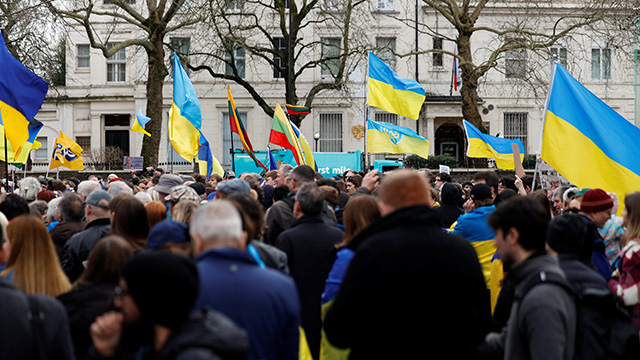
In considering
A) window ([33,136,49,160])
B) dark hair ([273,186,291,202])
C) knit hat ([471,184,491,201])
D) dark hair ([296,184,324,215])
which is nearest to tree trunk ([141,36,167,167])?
window ([33,136,49,160])

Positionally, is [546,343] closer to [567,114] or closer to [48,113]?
[567,114]

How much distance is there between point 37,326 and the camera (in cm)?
321

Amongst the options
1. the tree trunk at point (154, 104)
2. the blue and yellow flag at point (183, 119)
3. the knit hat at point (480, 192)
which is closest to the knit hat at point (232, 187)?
the knit hat at point (480, 192)

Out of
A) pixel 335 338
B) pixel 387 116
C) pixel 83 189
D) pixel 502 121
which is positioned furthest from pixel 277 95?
pixel 335 338

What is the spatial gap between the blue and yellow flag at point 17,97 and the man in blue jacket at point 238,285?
305 inches

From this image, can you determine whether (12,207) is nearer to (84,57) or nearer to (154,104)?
(154,104)

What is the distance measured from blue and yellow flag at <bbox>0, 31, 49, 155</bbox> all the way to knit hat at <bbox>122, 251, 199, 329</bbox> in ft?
27.1

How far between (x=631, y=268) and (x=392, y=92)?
10474mm

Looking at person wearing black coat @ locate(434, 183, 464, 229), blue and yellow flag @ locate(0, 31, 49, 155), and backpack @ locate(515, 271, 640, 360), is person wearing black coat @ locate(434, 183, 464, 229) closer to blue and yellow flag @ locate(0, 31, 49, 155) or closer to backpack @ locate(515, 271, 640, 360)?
Answer: backpack @ locate(515, 271, 640, 360)

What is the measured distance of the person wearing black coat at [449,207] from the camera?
873 centimetres

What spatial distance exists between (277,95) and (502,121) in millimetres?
11194

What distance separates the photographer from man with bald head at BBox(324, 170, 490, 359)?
139 inches

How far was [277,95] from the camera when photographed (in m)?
36.0

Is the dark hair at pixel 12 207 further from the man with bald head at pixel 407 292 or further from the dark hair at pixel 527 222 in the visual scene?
the dark hair at pixel 527 222
